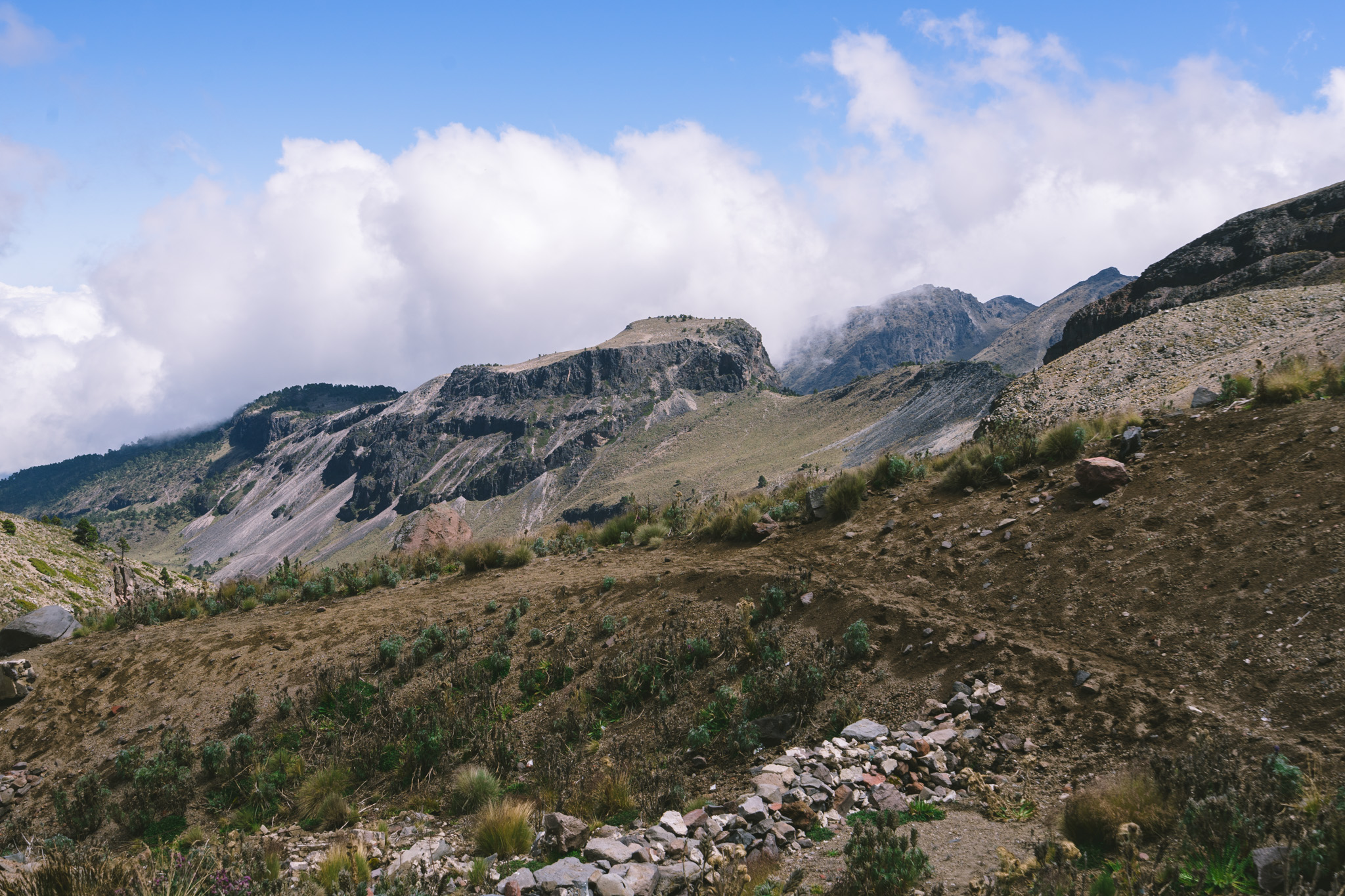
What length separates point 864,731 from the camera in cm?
636

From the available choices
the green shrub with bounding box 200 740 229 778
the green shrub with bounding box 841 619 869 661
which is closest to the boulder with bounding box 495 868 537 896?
the green shrub with bounding box 841 619 869 661

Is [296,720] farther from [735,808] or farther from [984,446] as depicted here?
[984,446]

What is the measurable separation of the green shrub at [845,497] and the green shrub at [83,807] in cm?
1167

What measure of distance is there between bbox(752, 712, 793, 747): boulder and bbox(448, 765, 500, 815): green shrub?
287 centimetres

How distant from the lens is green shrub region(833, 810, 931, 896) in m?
4.14

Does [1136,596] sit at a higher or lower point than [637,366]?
lower

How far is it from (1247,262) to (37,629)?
48940 millimetres

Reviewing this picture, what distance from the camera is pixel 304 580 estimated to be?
51.9ft

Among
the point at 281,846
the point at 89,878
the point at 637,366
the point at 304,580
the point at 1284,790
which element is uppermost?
the point at 637,366

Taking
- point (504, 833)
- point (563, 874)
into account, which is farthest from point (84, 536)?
point (563, 874)

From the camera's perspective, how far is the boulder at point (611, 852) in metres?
4.87

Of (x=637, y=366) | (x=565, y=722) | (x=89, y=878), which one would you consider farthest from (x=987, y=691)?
(x=637, y=366)

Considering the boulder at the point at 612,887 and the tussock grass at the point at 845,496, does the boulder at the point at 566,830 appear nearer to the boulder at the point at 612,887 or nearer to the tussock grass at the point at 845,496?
the boulder at the point at 612,887

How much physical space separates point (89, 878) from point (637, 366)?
168 meters
